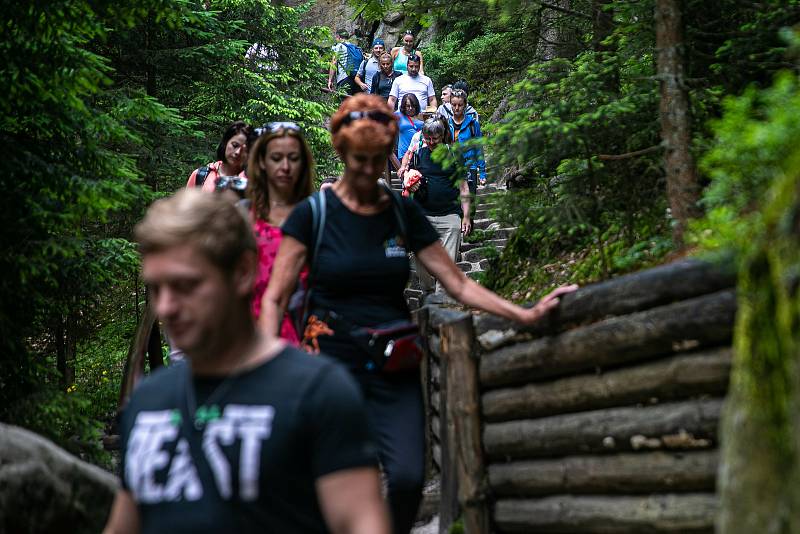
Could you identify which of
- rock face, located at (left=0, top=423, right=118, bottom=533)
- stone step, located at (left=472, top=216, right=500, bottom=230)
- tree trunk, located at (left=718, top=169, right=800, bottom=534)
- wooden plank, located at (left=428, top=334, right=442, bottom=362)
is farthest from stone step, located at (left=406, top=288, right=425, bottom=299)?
tree trunk, located at (left=718, top=169, right=800, bottom=534)

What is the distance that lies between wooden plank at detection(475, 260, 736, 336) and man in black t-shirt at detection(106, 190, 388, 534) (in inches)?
92.7

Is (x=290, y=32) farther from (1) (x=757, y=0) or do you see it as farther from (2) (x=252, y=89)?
(1) (x=757, y=0)

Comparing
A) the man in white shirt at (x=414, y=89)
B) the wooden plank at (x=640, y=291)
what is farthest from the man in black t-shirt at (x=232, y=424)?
the man in white shirt at (x=414, y=89)

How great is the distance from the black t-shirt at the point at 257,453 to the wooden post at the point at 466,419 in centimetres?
389

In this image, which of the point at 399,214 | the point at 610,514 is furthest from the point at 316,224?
the point at 610,514

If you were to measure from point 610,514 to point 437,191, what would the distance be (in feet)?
27.4

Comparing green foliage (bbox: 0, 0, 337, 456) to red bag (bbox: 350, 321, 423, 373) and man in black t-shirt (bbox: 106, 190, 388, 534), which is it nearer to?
red bag (bbox: 350, 321, 423, 373)

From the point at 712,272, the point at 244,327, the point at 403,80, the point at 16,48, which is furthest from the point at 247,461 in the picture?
the point at 403,80

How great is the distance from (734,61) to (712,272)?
11.2 ft

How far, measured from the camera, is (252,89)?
61.4 ft

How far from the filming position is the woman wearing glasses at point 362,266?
4.70 m

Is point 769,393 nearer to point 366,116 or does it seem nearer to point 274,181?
point 366,116

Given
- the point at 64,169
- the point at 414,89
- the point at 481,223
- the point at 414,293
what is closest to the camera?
the point at 64,169

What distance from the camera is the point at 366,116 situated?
4.73 m
